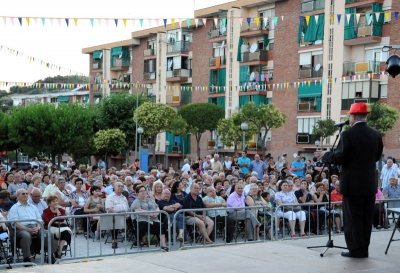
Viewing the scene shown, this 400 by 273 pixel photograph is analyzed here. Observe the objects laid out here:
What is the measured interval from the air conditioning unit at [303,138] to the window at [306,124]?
32 cm

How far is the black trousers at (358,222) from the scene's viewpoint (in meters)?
7.47

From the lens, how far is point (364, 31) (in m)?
36.2

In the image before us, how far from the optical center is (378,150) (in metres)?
7.57

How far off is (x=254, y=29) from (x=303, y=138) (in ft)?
32.4

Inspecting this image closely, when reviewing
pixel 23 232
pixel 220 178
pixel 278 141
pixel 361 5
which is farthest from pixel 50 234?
pixel 278 141

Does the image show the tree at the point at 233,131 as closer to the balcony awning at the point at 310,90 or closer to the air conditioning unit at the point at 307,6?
the balcony awning at the point at 310,90

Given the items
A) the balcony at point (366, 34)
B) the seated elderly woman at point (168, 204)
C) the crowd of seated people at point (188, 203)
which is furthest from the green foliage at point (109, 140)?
the seated elderly woman at point (168, 204)

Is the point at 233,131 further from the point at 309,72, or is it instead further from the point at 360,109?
the point at 360,109

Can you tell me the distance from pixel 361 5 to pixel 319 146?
9.89 meters

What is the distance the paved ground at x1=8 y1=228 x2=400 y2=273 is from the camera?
6.93m

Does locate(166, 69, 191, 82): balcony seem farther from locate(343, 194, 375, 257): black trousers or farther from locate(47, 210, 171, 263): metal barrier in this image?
locate(343, 194, 375, 257): black trousers

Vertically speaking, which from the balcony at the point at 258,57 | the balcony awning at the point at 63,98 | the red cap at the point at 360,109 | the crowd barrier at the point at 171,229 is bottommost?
the crowd barrier at the point at 171,229

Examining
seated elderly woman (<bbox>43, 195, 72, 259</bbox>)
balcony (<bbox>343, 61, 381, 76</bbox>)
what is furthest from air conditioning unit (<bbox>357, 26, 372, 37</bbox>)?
seated elderly woman (<bbox>43, 195, 72, 259</bbox>)

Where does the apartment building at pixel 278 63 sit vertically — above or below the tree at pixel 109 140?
above
